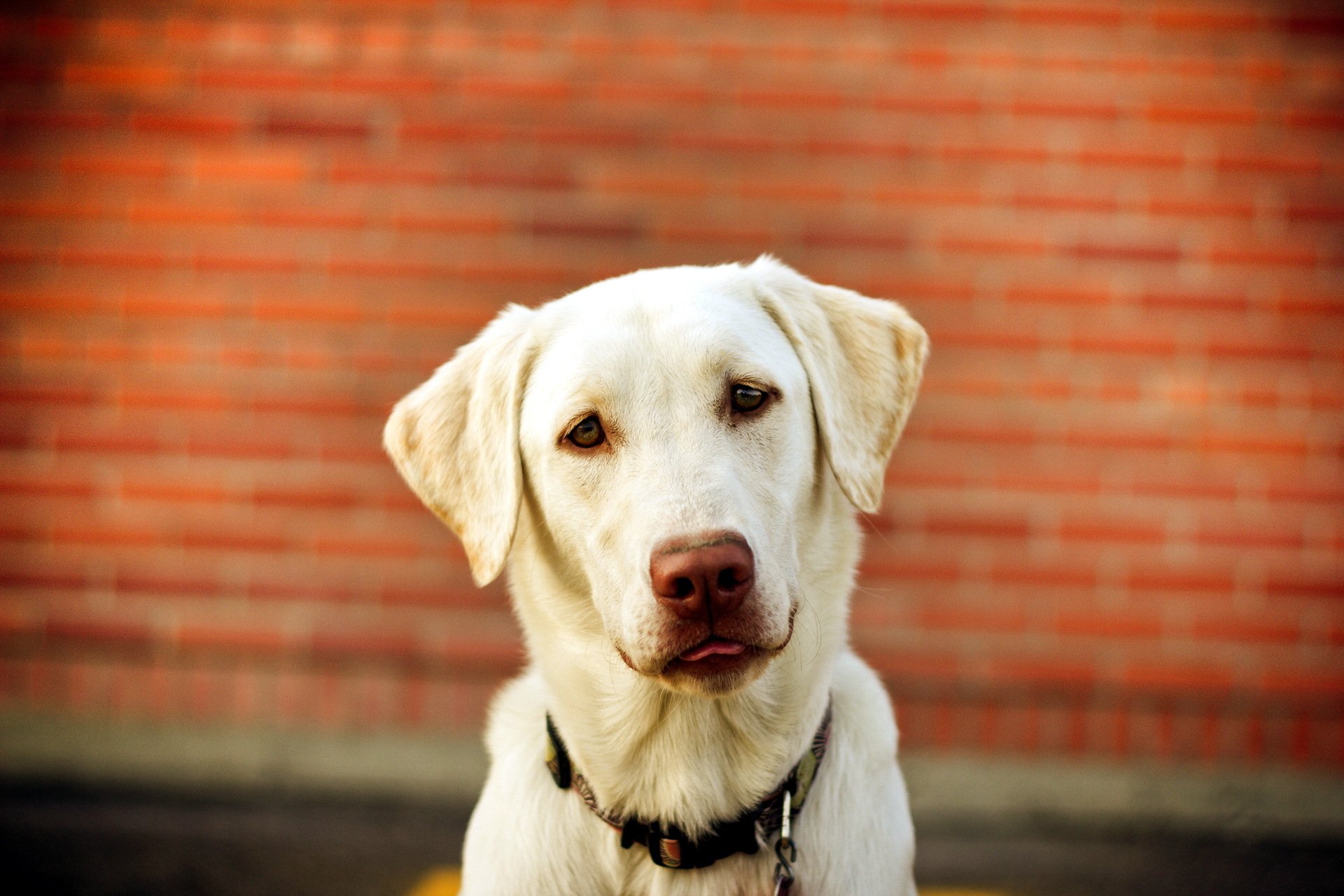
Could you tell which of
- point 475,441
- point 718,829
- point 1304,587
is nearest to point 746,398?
point 475,441

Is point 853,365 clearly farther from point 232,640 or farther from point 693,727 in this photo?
point 232,640

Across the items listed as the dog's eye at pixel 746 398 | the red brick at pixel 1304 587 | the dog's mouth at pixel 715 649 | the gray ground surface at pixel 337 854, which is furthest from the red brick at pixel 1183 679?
the dog's mouth at pixel 715 649

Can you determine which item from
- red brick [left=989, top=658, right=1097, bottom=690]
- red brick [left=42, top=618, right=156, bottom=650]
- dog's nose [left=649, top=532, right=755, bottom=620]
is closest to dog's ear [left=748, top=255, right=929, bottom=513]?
dog's nose [left=649, top=532, right=755, bottom=620]

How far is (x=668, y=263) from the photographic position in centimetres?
424

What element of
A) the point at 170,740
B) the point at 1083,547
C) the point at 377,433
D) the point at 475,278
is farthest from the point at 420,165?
the point at 1083,547

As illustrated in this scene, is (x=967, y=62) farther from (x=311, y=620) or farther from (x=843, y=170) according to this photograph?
(x=311, y=620)

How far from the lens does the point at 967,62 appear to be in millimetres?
4195

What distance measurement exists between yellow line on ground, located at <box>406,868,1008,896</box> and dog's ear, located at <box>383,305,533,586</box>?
1.73 m

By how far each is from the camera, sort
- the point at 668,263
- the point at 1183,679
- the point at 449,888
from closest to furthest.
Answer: the point at 449,888
the point at 1183,679
the point at 668,263

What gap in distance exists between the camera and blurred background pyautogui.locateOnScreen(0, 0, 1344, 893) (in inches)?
162

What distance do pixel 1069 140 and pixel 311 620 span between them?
3.68 m

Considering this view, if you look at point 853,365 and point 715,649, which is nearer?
point 715,649

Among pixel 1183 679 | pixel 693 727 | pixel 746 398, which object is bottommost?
pixel 1183 679

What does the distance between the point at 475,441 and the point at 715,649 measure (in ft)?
2.51
